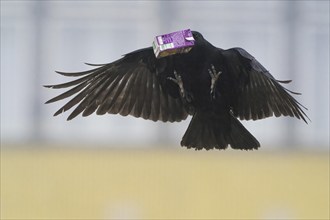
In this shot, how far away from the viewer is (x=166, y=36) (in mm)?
1388

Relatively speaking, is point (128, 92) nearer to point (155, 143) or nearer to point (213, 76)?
point (213, 76)

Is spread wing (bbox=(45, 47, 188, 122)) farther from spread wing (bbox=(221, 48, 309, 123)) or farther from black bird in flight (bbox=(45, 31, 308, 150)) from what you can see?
spread wing (bbox=(221, 48, 309, 123))

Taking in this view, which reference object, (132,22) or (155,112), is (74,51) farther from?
(155,112)

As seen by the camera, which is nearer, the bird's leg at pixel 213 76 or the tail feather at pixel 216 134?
the bird's leg at pixel 213 76

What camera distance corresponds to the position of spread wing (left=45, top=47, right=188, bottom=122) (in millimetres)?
1813

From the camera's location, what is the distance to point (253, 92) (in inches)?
71.0

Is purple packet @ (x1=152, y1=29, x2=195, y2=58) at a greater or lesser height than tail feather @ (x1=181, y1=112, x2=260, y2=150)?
greater

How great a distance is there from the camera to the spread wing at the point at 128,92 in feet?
5.95

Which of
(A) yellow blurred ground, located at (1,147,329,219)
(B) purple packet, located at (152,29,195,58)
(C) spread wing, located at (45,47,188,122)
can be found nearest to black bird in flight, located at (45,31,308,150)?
(C) spread wing, located at (45,47,188,122)

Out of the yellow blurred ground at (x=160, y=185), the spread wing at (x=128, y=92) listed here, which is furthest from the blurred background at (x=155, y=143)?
the spread wing at (x=128, y=92)

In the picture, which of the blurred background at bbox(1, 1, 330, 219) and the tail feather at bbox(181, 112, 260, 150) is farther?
the blurred background at bbox(1, 1, 330, 219)

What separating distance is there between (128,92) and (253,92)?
0.29 m

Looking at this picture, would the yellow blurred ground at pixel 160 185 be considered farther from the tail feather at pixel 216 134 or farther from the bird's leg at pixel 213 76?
the bird's leg at pixel 213 76

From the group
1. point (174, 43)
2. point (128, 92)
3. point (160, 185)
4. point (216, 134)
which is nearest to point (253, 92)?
point (216, 134)
